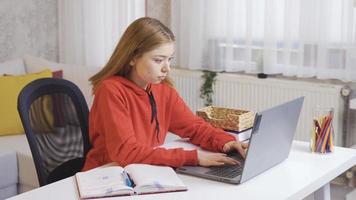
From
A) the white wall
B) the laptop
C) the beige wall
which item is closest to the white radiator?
the beige wall

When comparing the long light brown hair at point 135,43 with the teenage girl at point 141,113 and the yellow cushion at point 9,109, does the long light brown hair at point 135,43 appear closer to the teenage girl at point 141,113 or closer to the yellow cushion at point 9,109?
the teenage girl at point 141,113

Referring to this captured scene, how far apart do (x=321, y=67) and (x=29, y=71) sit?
1.94 metres

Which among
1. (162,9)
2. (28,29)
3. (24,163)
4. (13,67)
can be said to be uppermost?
(162,9)

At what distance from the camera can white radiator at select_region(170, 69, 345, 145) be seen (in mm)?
3268

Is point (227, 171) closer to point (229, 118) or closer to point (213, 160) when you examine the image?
point (213, 160)

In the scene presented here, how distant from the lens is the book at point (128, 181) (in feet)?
4.92

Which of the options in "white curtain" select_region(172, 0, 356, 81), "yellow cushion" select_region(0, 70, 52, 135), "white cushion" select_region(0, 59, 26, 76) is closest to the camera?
"white curtain" select_region(172, 0, 356, 81)

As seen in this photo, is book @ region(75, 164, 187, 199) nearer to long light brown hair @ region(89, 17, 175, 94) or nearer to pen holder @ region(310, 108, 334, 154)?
long light brown hair @ region(89, 17, 175, 94)

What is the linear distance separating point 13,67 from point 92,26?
824 mm

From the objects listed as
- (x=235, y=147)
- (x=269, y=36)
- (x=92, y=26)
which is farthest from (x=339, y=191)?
(x=92, y=26)

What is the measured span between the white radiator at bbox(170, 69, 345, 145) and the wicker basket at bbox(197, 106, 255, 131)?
1076 millimetres

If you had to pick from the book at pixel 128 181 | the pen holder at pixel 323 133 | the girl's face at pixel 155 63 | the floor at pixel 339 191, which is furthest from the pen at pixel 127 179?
the floor at pixel 339 191

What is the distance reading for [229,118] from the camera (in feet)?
6.96

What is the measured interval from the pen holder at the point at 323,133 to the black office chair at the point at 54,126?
0.85 metres
